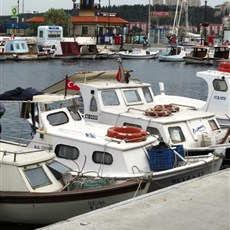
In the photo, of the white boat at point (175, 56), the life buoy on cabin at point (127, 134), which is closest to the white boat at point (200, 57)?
the white boat at point (175, 56)

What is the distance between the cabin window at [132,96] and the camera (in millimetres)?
19984

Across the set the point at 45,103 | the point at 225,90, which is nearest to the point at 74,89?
the point at 45,103

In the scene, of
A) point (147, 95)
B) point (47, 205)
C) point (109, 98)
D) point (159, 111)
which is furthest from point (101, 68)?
point (47, 205)

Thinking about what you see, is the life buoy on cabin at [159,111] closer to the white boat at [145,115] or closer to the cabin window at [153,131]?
the white boat at [145,115]

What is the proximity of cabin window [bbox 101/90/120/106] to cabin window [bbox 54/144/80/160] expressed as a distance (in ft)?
12.7

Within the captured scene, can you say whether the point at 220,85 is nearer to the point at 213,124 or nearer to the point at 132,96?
the point at 213,124

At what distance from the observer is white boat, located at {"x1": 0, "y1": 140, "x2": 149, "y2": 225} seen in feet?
42.6

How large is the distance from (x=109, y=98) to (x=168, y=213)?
933 centimetres

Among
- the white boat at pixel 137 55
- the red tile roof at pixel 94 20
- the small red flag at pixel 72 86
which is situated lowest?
the white boat at pixel 137 55

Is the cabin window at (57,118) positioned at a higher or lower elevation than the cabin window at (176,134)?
higher

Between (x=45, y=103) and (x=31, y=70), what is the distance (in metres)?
51.5

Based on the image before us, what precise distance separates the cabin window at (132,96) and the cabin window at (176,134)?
9.08 feet

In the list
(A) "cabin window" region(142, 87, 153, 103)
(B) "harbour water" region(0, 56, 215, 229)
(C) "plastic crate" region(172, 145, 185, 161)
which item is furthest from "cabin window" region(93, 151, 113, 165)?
(B) "harbour water" region(0, 56, 215, 229)

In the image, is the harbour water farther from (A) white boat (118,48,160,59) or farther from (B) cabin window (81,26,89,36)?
(B) cabin window (81,26,89,36)
